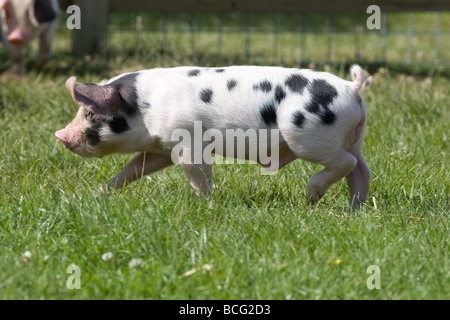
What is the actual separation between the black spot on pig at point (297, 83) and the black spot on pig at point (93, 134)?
2.91 ft

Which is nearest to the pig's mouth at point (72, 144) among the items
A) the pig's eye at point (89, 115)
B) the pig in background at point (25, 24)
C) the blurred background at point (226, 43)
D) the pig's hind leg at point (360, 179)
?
the pig's eye at point (89, 115)

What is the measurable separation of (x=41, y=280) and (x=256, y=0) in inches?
217

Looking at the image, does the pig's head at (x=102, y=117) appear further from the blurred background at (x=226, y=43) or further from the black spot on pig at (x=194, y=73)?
the blurred background at (x=226, y=43)

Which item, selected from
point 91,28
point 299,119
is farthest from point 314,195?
point 91,28

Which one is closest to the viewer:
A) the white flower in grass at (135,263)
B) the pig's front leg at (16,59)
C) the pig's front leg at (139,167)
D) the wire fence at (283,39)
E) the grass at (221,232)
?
the grass at (221,232)

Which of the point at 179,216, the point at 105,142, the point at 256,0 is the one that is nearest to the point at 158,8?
the point at 256,0

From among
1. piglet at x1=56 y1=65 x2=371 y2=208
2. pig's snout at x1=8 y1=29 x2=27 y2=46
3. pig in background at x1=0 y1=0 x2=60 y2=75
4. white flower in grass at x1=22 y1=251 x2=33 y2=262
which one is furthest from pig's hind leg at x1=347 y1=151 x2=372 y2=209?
pig's snout at x1=8 y1=29 x2=27 y2=46

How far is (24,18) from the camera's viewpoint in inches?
255

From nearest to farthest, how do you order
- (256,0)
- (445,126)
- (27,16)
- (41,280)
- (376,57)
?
1. (41,280)
2. (445,126)
3. (27,16)
4. (256,0)
5. (376,57)

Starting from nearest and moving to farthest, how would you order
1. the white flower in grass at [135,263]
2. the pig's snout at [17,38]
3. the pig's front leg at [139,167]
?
1. the white flower in grass at [135,263]
2. the pig's front leg at [139,167]
3. the pig's snout at [17,38]

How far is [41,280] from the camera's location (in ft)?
8.31

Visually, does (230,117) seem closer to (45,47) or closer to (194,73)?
(194,73)

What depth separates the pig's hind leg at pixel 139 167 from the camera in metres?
3.69

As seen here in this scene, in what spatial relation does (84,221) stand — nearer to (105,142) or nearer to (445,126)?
(105,142)
